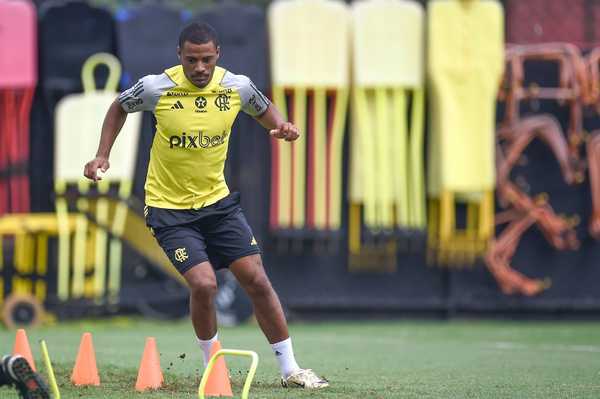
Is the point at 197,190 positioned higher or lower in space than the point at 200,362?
higher

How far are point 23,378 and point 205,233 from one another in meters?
2.13

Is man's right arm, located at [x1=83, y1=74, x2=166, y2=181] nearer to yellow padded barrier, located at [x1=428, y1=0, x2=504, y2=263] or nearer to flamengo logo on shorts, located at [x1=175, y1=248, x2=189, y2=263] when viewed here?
flamengo logo on shorts, located at [x1=175, y1=248, x2=189, y2=263]

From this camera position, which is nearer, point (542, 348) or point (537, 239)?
point (542, 348)

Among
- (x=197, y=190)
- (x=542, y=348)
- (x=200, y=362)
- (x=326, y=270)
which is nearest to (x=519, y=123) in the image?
(x=326, y=270)

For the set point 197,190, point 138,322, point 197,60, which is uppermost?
point 197,60

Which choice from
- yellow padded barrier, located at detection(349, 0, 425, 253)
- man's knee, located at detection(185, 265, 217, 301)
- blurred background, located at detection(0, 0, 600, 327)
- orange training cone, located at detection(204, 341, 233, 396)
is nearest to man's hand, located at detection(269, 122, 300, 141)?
man's knee, located at detection(185, 265, 217, 301)

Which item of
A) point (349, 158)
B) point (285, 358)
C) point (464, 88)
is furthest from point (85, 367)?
point (464, 88)

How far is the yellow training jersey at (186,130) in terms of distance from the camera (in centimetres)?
705

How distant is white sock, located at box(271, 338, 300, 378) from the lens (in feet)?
23.2

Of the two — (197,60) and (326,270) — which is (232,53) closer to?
(326,270)

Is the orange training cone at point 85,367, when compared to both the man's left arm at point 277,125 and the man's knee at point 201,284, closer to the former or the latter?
the man's knee at point 201,284

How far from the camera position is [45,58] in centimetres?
1438

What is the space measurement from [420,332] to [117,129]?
6.65 metres

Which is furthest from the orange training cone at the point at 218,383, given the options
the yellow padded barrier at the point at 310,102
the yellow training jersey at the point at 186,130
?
the yellow padded barrier at the point at 310,102
